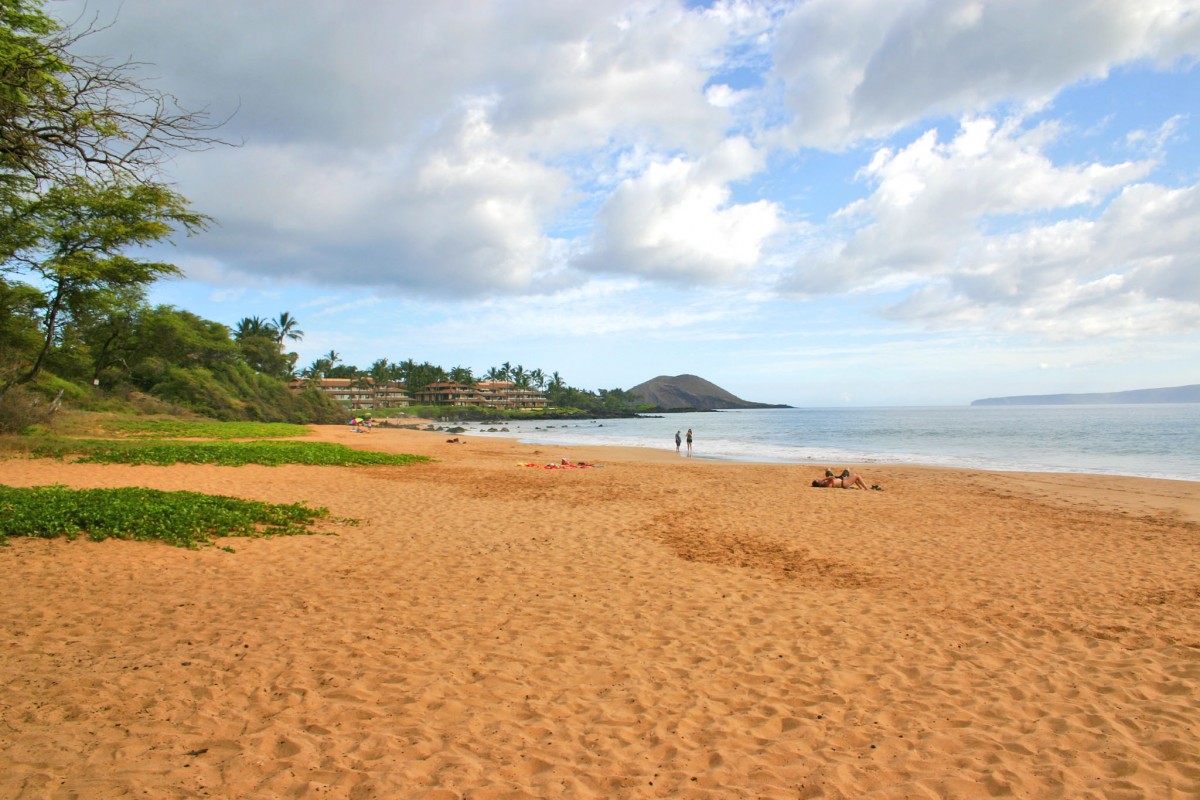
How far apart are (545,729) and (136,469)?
1552 cm

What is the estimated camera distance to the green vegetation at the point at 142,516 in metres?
7.94

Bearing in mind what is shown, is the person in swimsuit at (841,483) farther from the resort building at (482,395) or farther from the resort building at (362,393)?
the resort building at (482,395)

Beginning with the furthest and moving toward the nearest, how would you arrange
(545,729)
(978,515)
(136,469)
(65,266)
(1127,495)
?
(1127,495) < (65,266) < (136,469) < (978,515) < (545,729)

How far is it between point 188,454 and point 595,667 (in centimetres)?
A: 1668

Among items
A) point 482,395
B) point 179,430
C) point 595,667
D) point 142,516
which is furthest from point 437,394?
point 595,667

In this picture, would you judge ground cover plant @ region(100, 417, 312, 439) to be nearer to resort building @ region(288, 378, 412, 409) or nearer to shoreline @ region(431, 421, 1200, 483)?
shoreline @ region(431, 421, 1200, 483)

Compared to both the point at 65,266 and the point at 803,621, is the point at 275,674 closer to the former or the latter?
the point at 803,621

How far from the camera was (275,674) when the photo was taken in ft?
15.1

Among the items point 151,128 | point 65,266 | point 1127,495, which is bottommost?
point 1127,495

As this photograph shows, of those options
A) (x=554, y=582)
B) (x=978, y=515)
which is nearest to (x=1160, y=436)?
(x=978, y=515)

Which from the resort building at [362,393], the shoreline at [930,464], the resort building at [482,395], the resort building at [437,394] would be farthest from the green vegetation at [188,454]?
the resort building at [482,395]

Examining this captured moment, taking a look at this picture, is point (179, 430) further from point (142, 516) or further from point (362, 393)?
point (362, 393)

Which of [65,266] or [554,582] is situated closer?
[554,582]

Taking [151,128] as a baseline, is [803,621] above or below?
below
